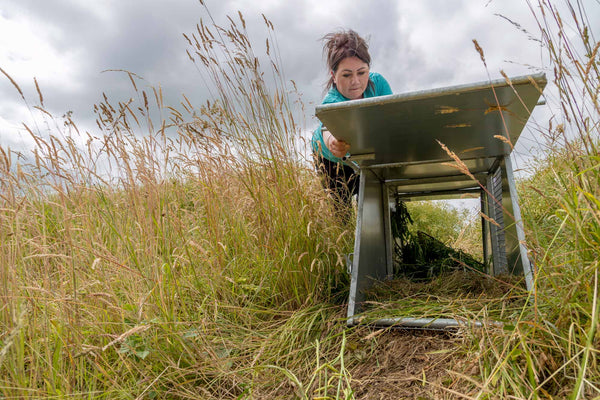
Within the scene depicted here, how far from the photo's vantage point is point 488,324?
119 cm

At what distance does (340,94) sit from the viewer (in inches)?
108

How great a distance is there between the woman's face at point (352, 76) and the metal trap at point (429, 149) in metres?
0.62

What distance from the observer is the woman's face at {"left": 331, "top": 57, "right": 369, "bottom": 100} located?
2598 millimetres

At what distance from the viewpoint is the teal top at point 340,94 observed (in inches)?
102

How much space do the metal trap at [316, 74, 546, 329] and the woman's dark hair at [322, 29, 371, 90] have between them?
0.81m

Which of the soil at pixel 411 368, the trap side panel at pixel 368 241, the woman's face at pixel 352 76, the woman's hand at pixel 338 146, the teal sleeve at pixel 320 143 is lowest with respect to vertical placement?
the soil at pixel 411 368

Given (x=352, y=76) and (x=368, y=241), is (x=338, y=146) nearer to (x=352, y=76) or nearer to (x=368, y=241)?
(x=368, y=241)

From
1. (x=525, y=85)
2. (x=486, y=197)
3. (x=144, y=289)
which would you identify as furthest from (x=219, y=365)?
(x=486, y=197)

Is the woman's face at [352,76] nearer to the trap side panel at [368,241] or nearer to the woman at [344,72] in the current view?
the woman at [344,72]

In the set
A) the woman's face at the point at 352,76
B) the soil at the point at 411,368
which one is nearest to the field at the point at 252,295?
the soil at the point at 411,368

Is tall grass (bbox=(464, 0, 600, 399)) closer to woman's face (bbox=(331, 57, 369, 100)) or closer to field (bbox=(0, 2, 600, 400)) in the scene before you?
field (bbox=(0, 2, 600, 400))

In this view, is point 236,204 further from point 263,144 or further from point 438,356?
point 438,356

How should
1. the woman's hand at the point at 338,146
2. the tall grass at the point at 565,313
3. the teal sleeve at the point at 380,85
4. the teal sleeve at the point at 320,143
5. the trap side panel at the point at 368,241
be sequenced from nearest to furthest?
the tall grass at the point at 565,313 < the trap side panel at the point at 368,241 < the woman's hand at the point at 338,146 < the teal sleeve at the point at 320,143 < the teal sleeve at the point at 380,85

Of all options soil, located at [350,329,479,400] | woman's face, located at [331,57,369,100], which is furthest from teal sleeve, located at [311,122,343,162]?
soil, located at [350,329,479,400]
